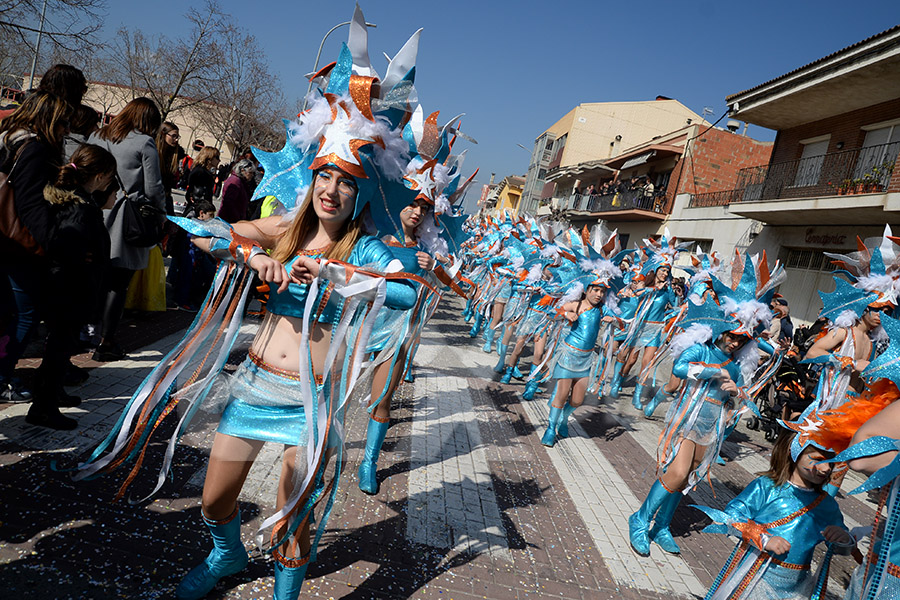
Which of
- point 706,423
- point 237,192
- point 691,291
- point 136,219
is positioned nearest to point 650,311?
point 691,291

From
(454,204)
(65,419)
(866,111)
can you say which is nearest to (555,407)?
(454,204)

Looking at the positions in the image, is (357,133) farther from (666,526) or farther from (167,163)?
(167,163)

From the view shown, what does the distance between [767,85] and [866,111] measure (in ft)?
7.89

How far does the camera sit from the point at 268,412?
238 cm

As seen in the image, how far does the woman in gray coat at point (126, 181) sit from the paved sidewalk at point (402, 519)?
0.43 metres

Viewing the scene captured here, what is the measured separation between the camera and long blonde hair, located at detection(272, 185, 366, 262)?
2.49 metres

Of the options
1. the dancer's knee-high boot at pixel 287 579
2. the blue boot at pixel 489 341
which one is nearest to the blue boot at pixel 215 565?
the dancer's knee-high boot at pixel 287 579

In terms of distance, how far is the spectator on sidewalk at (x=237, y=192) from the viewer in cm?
680

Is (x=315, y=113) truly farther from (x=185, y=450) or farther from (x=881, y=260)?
(x=881, y=260)

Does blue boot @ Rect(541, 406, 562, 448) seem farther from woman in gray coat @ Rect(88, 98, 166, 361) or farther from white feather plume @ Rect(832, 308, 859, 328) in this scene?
woman in gray coat @ Rect(88, 98, 166, 361)

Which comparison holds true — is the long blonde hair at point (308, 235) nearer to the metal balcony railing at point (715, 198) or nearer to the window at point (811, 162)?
the window at point (811, 162)

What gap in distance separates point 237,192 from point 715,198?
17957 mm

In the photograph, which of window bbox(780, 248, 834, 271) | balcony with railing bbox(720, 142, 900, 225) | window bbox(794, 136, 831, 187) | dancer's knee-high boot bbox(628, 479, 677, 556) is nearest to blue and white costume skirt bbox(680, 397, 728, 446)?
dancer's knee-high boot bbox(628, 479, 677, 556)

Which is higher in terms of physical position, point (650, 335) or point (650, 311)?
point (650, 311)
